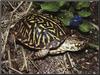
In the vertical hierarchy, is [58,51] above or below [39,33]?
below

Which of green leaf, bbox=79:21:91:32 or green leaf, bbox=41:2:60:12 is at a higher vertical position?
green leaf, bbox=41:2:60:12

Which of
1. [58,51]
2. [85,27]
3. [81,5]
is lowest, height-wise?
[58,51]

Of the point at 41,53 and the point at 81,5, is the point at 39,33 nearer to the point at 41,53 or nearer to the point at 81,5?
the point at 41,53

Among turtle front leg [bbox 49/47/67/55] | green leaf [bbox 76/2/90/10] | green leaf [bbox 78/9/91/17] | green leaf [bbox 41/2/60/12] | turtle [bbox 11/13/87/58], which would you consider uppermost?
→ green leaf [bbox 41/2/60/12]

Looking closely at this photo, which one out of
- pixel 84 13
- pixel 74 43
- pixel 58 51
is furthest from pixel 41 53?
pixel 84 13

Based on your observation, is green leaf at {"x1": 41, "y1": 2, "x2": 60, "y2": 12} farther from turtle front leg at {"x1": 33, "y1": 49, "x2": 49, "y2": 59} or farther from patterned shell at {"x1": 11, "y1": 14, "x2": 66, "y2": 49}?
turtle front leg at {"x1": 33, "y1": 49, "x2": 49, "y2": 59}

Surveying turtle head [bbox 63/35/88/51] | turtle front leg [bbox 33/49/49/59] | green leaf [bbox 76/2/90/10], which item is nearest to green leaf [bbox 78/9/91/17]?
green leaf [bbox 76/2/90/10]
